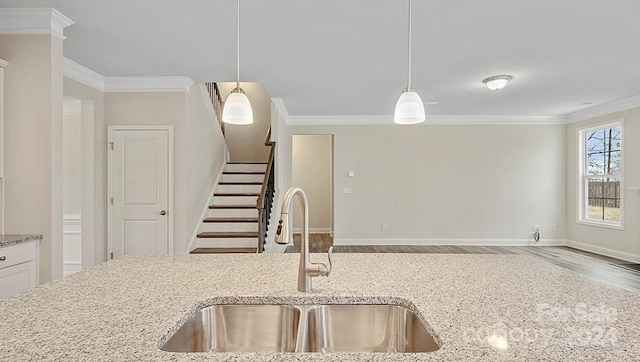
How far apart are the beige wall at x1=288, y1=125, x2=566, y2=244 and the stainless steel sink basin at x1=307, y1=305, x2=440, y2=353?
18.8 feet

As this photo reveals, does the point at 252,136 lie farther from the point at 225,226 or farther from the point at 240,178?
the point at 225,226

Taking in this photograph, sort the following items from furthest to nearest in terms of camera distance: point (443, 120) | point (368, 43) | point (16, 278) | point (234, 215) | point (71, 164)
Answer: point (443, 120)
point (234, 215)
point (71, 164)
point (368, 43)
point (16, 278)

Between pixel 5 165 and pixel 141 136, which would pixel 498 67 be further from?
pixel 5 165

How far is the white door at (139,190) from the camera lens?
14.8 feet

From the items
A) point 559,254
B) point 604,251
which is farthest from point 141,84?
point 604,251

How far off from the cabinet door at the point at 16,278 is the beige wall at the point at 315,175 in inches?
246

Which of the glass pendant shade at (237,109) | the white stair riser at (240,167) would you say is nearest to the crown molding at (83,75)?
the white stair riser at (240,167)

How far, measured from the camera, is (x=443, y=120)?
6.93m

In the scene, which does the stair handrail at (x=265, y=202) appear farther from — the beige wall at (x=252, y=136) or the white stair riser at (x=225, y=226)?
the beige wall at (x=252, y=136)

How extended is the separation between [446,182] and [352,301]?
6213 mm

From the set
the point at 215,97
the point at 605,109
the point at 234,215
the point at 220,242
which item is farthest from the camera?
the point at 215,97

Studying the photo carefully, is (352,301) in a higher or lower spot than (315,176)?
lower

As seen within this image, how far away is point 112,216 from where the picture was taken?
179 inches

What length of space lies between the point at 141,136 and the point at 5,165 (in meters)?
1.77
